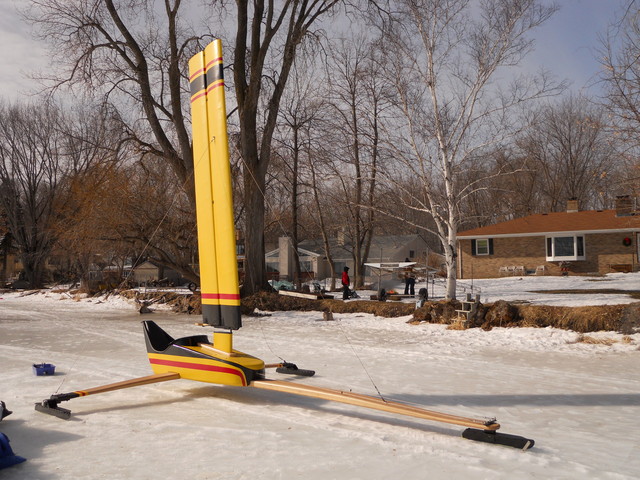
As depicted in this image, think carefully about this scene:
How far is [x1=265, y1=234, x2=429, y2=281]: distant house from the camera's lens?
44.2 metres

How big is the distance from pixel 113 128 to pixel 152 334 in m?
18.5

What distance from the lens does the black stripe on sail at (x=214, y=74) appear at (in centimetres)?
704

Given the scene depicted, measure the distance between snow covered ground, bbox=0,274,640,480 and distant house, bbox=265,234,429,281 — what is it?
3162 cm

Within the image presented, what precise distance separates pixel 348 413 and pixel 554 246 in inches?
1065

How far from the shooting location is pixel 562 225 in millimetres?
→ 31047

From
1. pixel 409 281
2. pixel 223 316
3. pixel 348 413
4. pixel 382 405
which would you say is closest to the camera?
→ pixel 382 405

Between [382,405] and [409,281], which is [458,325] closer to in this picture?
[382,405]

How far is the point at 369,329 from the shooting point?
47.1ft

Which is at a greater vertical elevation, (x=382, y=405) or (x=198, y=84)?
(x=198, y=84)

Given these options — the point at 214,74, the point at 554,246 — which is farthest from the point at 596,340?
the point at 554,246

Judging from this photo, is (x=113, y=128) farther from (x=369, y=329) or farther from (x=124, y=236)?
(x=369, y=329)

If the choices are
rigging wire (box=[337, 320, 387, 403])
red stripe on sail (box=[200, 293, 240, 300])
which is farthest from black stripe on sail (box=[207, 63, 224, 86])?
rigging wire (box=[337, 320, 387, 403])

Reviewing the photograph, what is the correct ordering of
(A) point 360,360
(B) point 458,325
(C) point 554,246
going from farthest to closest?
(C) point 554,246
(B) point 458,325
(A) point 360,360

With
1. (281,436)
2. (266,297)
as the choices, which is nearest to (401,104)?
(266,297)
